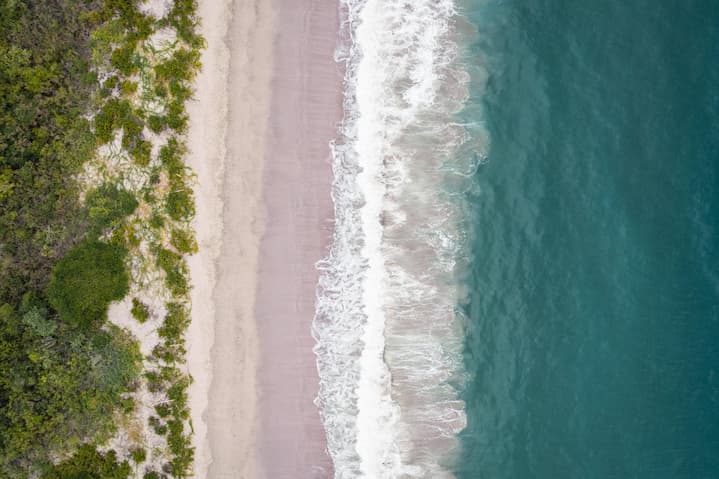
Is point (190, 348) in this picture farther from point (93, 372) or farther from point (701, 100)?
point (701, 100)

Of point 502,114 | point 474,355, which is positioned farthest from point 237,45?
point 474,355

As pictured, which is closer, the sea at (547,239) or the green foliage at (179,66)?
the green foliage at (179,66)

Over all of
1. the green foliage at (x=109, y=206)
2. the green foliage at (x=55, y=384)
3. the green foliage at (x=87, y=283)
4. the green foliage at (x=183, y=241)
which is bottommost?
the green foliage at (x=55, y=384)

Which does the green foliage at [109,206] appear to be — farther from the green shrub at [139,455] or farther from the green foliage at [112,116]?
the green shrub at [139,455]

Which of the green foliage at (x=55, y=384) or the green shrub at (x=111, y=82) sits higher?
the green shrub at (x=111, y=82)

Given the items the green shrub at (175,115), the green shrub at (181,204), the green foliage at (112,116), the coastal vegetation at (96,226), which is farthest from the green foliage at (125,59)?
the green shrub at (181,204)

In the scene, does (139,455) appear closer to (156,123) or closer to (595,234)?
(156,123)

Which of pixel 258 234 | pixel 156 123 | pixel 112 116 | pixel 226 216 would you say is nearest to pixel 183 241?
pixel 226 216
